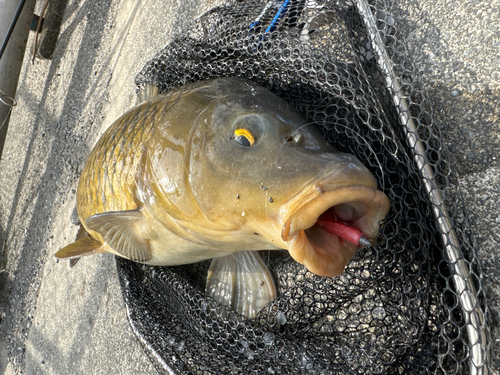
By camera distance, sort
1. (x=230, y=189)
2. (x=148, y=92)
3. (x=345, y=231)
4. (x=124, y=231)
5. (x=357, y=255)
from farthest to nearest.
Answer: (x=148, y=92)
(x=124, y=231)
(x=357, y=255)
(x=230, y=189)
(x=345, y=231)

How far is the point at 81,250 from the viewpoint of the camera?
5.66ft

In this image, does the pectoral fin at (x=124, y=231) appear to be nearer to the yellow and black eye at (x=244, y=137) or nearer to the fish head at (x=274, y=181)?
the fish head at (x=274, y=181)

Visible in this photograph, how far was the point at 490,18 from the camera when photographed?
1.17 m

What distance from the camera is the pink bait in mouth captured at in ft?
2.90

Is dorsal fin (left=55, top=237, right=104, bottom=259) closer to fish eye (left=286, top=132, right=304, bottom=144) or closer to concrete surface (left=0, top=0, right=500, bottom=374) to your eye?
concrete surface (left=0, top=0, right=500, bottom=374)

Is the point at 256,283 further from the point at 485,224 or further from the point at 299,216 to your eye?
the point at 485,224

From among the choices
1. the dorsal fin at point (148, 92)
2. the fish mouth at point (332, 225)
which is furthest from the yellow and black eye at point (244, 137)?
the dorsal fin at point (148, 92)

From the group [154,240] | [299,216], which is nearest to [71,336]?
[154,240]

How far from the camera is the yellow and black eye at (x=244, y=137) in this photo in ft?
3.34

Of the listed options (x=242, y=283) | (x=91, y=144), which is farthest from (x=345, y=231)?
(x=91, y=144)

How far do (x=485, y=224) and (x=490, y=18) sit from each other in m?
0.67

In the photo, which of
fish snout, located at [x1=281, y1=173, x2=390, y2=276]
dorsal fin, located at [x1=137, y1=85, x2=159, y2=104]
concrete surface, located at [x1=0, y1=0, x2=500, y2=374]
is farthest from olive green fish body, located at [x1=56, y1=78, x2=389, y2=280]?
concrete surface, located at [x1=0, y1=0, x2=500, y2=374]

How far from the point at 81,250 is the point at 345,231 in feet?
4.42

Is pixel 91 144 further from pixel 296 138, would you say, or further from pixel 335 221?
pixel 335 221
